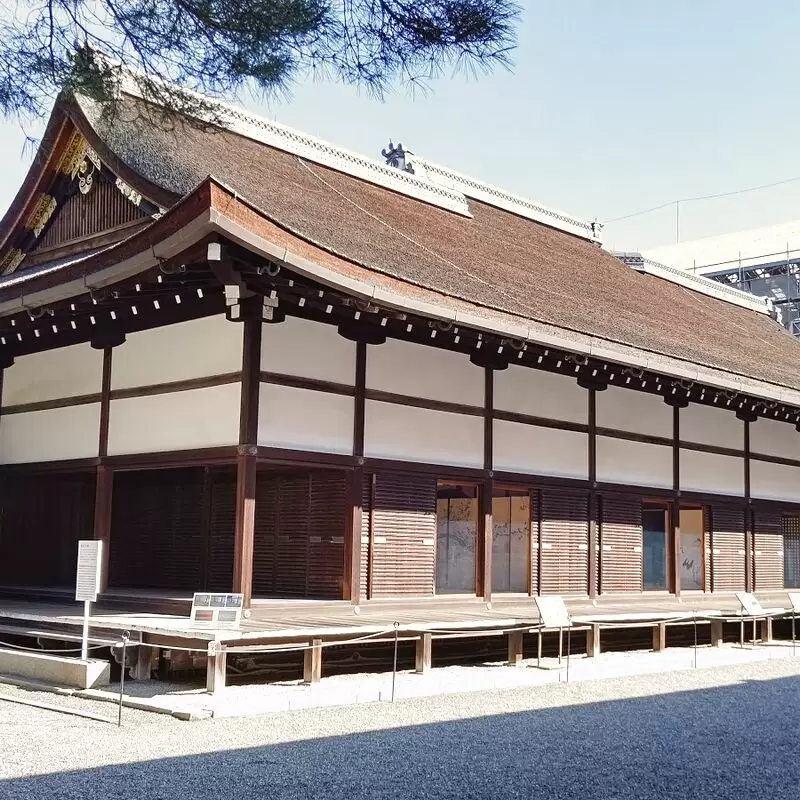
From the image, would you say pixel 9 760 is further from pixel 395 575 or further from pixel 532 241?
pixel 532 241

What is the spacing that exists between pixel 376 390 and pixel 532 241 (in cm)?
652

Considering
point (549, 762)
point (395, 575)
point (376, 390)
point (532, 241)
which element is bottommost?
point (549, 762)

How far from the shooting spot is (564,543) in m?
11.3

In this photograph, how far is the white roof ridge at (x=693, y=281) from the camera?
724 inches

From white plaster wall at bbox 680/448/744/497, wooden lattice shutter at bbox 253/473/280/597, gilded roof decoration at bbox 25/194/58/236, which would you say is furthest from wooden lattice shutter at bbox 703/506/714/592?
gilded roof decoration at bbox 25/194/58/236

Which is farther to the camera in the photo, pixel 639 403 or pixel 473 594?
pixel 639 403

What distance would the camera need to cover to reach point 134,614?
908cm

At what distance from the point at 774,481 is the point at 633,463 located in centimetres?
316

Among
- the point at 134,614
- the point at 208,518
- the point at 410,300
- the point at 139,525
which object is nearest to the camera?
the point at 410,300

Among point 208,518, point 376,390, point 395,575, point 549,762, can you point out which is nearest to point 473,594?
A: point 395,575

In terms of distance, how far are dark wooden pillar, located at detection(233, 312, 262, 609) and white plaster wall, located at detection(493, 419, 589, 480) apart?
2911mm

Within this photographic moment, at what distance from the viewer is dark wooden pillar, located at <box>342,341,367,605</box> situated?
9.38m

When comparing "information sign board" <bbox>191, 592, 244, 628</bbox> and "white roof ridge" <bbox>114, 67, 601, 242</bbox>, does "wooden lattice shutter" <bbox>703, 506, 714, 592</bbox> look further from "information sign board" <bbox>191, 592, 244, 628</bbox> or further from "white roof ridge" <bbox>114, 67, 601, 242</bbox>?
"information sign board" <bbox>191, 592, 244, 628</bbox>

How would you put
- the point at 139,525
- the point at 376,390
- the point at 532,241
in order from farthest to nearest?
the point at 532,241 → the point at 139,525 → the point at 376,390
